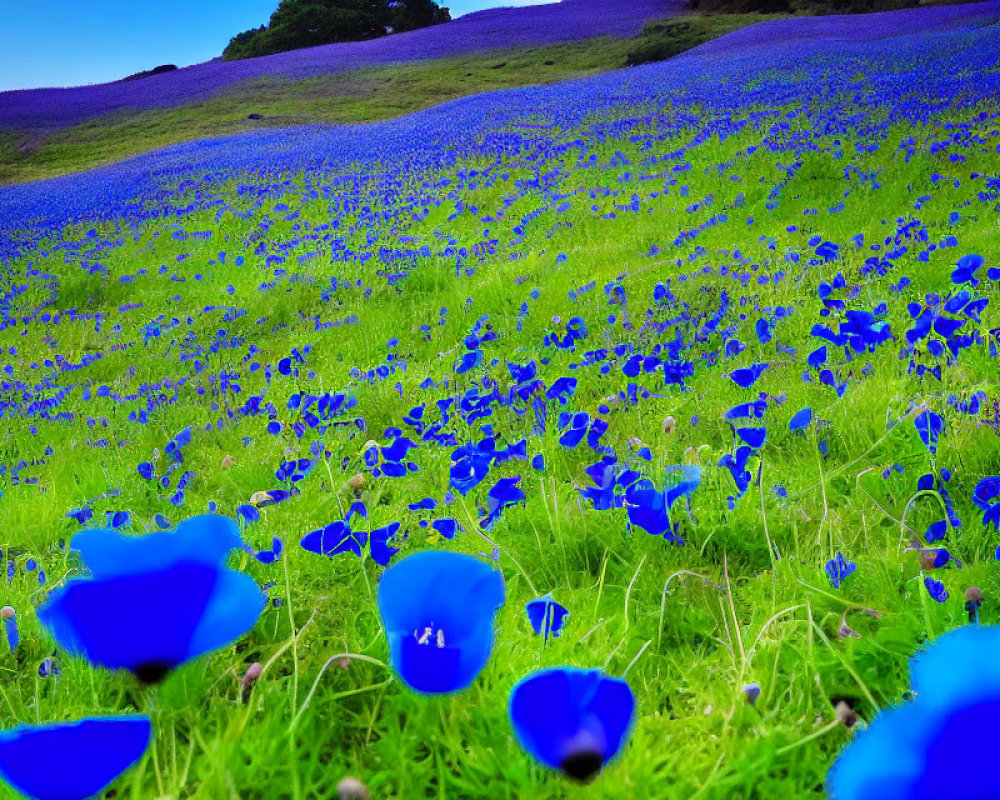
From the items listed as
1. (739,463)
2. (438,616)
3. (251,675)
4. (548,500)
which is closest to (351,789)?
(438,616)

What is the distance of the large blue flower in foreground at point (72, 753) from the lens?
544 mm

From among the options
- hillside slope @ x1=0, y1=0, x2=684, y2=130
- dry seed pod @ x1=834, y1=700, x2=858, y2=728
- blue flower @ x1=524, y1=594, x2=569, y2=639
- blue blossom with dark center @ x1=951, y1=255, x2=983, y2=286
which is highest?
hillside slope @ x1=0, y1=0, x2=684, y2=130

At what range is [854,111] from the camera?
34.8ft

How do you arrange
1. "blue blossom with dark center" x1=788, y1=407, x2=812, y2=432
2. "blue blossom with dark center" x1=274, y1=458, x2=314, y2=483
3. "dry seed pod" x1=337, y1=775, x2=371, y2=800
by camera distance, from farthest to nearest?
"blue blossom with dark center" x1=274, y1=458, x2=314, y2=483 < "blue blossom with dark center" x1=788, y1=407, x2=812, y2=432 < "dry seed pod" x1=337, y1=775, x2=371, y2=800

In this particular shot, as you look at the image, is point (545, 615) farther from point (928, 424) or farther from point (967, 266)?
point (967, 266)

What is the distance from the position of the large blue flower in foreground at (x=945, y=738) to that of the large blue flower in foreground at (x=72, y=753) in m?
0.54

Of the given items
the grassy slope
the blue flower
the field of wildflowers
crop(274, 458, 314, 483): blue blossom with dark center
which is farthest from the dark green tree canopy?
the blue flower

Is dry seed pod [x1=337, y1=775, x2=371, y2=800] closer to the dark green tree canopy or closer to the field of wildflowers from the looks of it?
the field of wildflowers

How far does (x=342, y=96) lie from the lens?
33.5 meters

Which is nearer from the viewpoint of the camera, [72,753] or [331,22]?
[72,753]

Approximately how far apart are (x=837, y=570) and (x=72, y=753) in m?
1.49

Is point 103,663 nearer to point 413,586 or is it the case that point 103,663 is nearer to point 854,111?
point 413,586

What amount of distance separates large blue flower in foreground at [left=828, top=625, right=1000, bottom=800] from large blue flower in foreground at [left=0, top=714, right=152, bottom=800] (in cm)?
54

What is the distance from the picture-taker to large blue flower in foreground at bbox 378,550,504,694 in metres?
0.68
